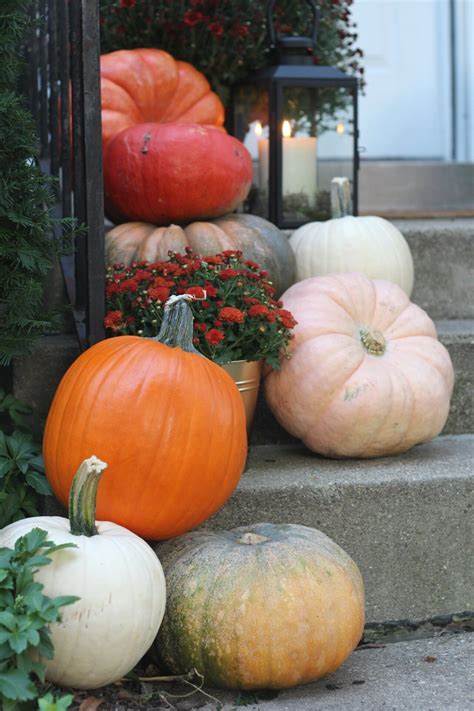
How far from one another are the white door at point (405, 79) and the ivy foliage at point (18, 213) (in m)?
2.72

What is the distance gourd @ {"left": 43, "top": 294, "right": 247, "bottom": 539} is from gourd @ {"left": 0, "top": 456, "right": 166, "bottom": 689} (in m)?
0.21

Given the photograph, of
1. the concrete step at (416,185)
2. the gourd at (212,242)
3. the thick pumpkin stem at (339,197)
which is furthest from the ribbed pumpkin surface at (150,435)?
the concrete step at (416,185)

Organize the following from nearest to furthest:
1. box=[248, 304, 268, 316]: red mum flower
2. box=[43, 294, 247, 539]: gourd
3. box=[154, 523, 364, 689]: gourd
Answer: box=[154, 523, 364, 689]: gourd, box=[43, 294, 247, 539]: gourd, box=[248, 304, 268, 316]: red mum flower

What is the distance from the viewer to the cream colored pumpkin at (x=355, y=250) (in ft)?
10.2

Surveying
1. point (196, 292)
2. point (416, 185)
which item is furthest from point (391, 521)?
point (416, 185)

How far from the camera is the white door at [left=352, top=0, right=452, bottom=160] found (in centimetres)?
486

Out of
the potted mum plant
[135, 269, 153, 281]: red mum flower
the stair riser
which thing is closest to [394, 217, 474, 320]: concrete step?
the stair riser

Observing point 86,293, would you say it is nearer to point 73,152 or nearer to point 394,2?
point 73,152

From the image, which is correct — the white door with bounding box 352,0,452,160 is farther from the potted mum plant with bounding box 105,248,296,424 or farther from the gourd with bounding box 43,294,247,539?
the gourd with bounding box 43,294,247,539

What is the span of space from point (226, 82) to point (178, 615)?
219 cm

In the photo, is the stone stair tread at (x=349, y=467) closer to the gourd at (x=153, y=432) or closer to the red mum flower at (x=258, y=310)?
the gourd at (x=153, y=432)

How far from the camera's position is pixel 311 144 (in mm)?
3459

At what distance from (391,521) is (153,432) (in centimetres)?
65

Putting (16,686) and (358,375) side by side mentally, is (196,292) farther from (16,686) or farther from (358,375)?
(16,686)
